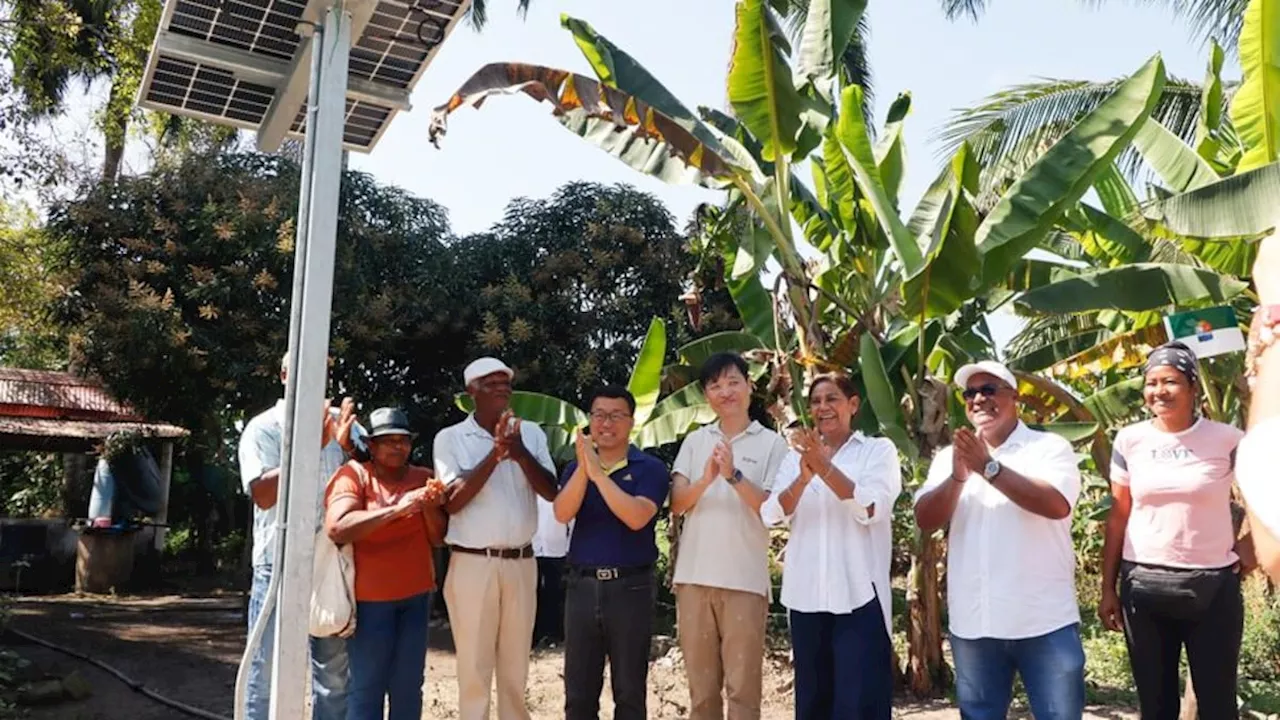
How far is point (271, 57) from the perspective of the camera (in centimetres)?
318

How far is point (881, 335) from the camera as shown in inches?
217

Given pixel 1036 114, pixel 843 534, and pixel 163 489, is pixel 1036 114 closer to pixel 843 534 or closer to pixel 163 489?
pixel 843 534

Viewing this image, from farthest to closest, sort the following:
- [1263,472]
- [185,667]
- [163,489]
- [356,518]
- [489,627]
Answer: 1. [163,489]
2. [185,667]
3. [489,627]
4. [356,518]
5. [1263,472]

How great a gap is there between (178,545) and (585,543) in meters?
16.5

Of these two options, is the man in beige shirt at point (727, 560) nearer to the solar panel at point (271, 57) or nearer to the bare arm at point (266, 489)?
the bare arm at point (266, 489)

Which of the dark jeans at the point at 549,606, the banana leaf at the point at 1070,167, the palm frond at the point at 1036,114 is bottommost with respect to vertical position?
the dark jeans at the point at 549,606

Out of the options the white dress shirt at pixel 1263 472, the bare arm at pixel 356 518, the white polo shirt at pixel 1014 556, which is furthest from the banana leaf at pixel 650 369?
the white dress shirt at pixel 1263 472

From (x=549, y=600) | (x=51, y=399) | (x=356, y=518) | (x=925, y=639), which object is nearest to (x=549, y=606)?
(x=549, y=600)

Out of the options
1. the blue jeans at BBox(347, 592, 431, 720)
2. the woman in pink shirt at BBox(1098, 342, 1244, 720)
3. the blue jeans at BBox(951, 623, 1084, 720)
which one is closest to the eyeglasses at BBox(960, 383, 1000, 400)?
the woman in pink shirt at BBox(1098, 342, 1244, 720)

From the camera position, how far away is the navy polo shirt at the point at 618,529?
4137 mm

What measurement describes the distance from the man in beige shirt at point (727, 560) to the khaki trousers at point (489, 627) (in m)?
0.68

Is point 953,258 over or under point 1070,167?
under

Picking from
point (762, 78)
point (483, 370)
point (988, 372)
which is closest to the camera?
point (988, 372)

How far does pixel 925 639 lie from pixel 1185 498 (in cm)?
325
